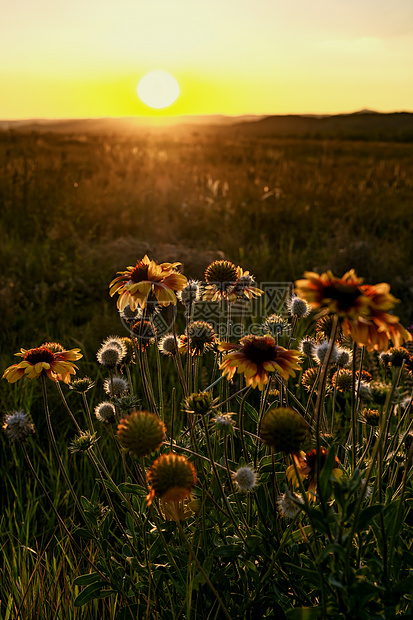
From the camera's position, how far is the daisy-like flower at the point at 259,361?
1315mm

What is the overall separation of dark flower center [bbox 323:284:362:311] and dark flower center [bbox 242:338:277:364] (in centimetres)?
34

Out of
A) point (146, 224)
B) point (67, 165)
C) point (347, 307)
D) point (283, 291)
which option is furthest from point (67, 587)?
point (67, 165)

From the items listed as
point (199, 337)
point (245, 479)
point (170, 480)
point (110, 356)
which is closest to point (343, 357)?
point (199, 337)

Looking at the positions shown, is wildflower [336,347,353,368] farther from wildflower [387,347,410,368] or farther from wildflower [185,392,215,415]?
wildflower [185,392,215,415]

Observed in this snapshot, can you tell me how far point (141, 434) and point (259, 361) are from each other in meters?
0.40

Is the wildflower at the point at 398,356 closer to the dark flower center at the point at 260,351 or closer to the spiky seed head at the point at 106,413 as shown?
the dark flower center at the point at 260,351

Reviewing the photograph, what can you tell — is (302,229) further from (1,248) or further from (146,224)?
(1,248)

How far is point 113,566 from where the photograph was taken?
1.78 metres

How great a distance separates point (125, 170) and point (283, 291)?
18.5ft

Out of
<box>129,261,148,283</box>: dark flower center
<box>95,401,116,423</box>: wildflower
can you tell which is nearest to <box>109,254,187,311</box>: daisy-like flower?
<box>129,261,148,283</box>: dark flower center

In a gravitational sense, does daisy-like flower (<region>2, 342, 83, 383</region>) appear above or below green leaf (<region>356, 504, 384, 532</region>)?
above

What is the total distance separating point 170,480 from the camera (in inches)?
43.7

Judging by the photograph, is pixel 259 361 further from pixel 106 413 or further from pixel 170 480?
pixel 106 413

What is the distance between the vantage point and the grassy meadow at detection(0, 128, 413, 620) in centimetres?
132
